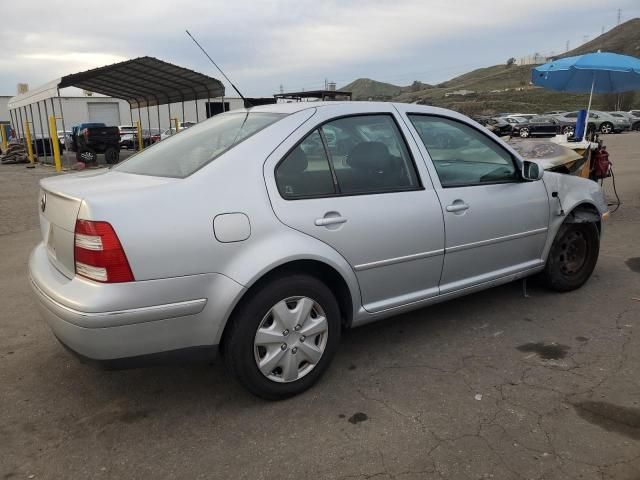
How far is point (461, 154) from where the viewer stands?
3857 mm

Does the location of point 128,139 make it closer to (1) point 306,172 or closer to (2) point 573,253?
(2) point 573,253

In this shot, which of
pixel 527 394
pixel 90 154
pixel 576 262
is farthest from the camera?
pixel 90 154

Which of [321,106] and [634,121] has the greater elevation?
[321,106]

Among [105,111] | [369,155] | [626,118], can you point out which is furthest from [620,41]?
[369,155]

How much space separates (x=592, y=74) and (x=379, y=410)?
857 cm

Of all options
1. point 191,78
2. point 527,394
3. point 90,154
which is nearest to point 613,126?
point 191,78

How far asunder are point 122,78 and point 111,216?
17.7 metres

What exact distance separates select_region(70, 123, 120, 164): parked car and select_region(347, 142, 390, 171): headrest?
740 inches

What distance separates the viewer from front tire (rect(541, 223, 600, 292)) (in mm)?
4371

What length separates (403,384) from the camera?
3119 millimetres

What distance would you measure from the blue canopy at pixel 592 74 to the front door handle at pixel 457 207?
6024 mm

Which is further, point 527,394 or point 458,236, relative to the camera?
point 458,236

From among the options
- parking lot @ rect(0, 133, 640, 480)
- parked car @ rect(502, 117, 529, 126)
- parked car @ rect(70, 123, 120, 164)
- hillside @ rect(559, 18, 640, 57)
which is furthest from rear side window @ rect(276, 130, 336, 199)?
hillside @ rect(559, 18, 640, 57)

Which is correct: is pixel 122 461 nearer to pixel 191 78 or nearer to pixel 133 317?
pixel 133 317
